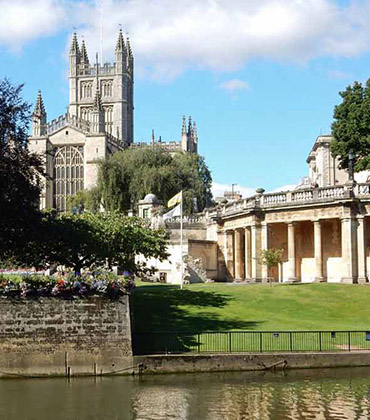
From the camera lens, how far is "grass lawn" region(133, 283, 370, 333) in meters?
37.7

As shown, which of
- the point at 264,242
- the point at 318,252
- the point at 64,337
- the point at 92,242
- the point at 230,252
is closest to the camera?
the point at 64,337

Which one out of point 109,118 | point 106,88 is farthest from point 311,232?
point 106,88

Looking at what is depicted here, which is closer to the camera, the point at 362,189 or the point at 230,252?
the point at 362,189

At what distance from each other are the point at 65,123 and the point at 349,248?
8392 cm

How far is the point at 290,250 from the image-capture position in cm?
5488

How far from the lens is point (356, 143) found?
61250mm

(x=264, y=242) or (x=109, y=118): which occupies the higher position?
(x=109, y=118)

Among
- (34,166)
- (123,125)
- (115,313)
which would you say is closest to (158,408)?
(115,313)

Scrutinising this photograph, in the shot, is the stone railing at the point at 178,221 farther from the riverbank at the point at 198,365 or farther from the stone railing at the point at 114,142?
the stone railing at the point at 114,142

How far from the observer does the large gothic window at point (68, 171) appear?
419ft

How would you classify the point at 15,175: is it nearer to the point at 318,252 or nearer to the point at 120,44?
the point at 318,252

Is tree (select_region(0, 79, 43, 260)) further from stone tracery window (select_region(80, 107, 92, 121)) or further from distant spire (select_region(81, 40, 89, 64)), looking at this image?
distant spire (select_region(81, 40, 89, 64))

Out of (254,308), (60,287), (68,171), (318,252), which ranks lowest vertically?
(254,308)

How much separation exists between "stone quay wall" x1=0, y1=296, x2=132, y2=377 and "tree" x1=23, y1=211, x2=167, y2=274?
916 cm
